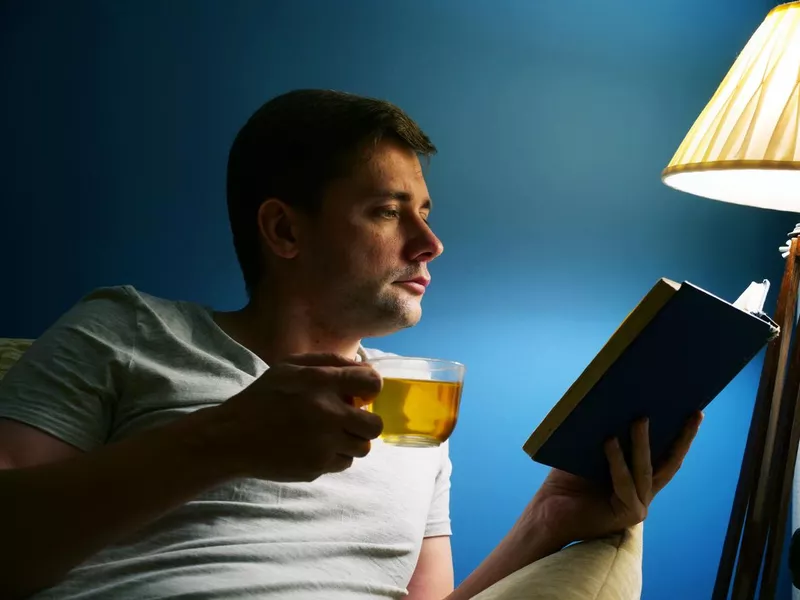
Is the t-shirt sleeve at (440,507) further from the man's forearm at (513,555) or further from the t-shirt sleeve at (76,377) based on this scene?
the t-shirt sleeve at (76,377)

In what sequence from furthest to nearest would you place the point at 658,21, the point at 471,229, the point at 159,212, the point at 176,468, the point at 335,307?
the point at 658,21
the point at 471,229
the point at 159,212
the point at 335,307
the point at 176,468

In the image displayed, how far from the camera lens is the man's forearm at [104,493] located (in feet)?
2.65

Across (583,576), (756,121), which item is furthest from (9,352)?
(756,121)

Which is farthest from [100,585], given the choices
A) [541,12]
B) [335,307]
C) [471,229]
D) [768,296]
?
[768,296]

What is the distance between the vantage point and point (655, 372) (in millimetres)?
935

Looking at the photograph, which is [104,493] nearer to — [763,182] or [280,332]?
[280,332]

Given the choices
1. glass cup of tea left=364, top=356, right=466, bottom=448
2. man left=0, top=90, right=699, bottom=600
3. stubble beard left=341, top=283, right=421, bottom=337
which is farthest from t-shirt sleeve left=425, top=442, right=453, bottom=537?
glass cup of tea left=364, top=356, right=466, bottom=448

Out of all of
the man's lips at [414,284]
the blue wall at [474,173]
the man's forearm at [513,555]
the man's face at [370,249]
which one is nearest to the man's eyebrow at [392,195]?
the man's face at [370,249]

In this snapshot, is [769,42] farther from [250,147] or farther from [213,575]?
[213,575]

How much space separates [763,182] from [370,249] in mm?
861

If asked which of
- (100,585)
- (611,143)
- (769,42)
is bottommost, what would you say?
(100,585)

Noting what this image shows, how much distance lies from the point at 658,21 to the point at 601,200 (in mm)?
547

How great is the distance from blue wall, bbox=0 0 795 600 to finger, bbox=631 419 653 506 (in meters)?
0.93

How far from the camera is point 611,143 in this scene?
2.14 metres
